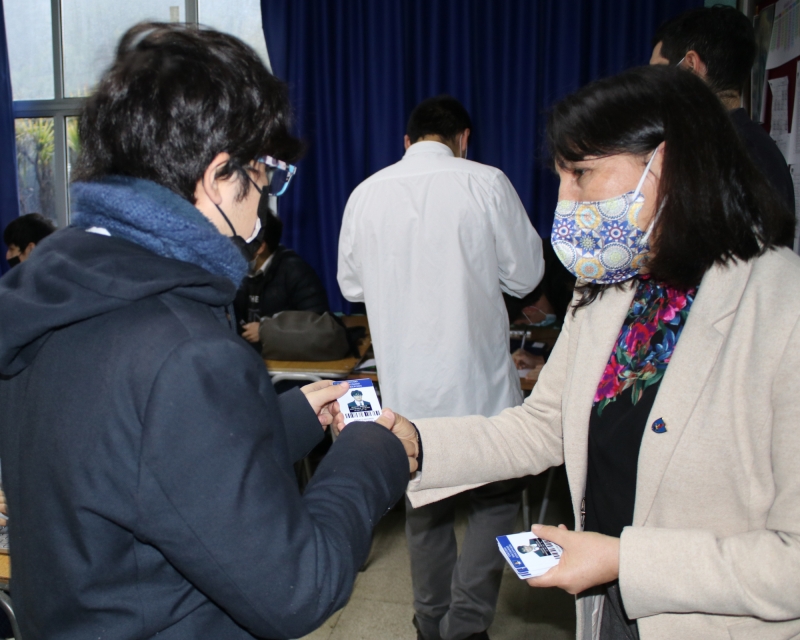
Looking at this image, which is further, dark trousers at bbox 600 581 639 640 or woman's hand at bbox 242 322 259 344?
woman's hand at bbox 242 322 259 344

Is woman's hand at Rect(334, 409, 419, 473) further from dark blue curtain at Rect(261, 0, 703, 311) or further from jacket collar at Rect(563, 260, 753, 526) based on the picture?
dark blue curtain at Rect(261, 0, 703, 311)

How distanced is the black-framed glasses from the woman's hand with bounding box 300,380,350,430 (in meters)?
0.53

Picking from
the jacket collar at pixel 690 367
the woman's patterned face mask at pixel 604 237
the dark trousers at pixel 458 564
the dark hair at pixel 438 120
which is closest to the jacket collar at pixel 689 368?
the jacket collar at pixel 690 367

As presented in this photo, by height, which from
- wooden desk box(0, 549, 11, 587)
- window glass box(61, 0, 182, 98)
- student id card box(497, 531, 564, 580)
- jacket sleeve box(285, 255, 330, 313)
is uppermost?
window glass box(61, 0, 182, 98)

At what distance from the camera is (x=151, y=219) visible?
2.58 ft

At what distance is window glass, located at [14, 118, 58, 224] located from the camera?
5145 mm

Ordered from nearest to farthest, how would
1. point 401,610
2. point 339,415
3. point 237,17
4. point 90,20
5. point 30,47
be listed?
point 339,415 → point 401,610 → point 237,17 → point 90,20 → point 30,47

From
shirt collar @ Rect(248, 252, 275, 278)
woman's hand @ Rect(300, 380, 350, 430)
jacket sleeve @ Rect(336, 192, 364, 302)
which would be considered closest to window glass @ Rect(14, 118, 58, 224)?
shirt collar @ Rect(248, 252, 275, 278)

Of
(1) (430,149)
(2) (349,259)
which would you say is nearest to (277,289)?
(2) (349,259)

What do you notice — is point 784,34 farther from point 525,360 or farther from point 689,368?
point 689,368

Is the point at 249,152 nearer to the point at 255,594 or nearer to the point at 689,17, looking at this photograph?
the point at 255,594

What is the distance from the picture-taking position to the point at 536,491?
3.68m

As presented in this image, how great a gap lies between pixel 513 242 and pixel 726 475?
149cm

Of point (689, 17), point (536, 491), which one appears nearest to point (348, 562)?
point (689, 17)
